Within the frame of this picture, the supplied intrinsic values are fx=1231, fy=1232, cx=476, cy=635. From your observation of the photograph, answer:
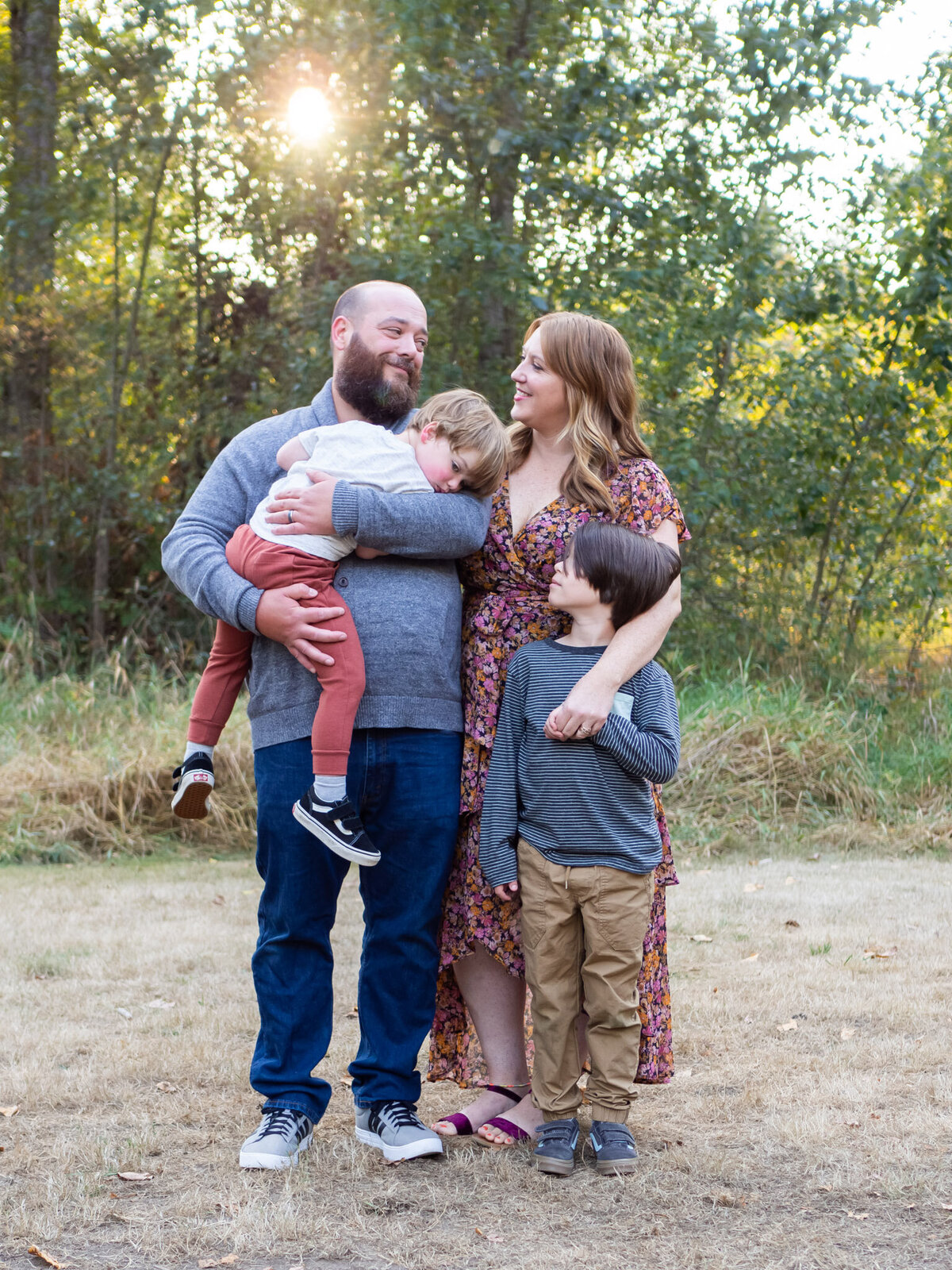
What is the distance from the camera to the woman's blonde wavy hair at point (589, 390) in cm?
289

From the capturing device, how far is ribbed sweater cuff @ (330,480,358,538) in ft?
8.62

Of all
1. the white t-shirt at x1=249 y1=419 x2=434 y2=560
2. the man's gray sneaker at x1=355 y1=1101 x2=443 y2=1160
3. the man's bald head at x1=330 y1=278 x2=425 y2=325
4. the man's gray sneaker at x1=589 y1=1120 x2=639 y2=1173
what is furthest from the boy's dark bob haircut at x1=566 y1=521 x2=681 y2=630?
the man's gray sneaker at x1=355 y1=1101 x2=443 y2=1160

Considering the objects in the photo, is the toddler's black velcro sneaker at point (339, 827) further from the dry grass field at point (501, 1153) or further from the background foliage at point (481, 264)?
the background foliage at point (481, 264)

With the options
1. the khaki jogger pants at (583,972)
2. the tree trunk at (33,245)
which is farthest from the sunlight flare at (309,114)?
the khaki jogger pants at (583,972)

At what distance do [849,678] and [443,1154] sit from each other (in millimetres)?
6623

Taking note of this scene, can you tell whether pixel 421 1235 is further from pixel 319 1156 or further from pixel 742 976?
pixel 742 976

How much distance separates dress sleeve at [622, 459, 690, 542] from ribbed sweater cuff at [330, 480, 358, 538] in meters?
0.67

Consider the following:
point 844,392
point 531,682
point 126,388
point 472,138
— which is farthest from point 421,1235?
point 126,388

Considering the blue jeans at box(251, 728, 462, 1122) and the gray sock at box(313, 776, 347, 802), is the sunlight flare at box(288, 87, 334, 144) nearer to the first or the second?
the blue jeans at box(251, 728, 462, 1122)

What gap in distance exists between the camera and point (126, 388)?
10.5 metres

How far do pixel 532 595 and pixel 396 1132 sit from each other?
4.23 ft

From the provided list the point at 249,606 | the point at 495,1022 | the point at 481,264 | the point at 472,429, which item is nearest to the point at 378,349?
the point at 472,429

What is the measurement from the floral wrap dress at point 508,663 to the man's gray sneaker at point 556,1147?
0.21m

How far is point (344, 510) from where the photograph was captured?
2.63m
